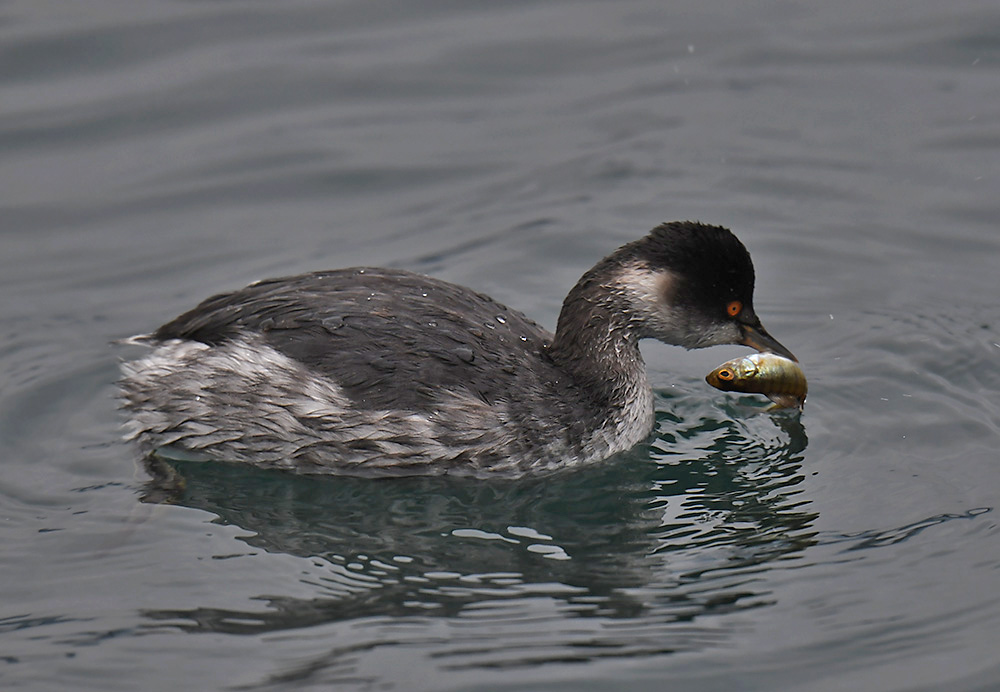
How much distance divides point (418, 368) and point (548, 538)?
3.59 feet

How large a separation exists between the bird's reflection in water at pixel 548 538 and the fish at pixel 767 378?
0.64 ft

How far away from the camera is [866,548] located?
6750mm

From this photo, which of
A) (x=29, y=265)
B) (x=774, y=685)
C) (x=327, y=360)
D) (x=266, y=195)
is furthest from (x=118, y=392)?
(x=774, y=685)

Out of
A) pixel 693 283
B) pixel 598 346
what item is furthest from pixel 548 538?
pixel 693 283

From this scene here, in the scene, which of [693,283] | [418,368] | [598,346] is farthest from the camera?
[598,346]

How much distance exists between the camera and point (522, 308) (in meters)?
9.40

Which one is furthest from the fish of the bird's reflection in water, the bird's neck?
the bird's neck

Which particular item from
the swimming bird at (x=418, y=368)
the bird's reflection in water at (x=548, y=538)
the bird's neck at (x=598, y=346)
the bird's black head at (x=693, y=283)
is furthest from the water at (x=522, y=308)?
the bird's black head at (x=693, y=283)

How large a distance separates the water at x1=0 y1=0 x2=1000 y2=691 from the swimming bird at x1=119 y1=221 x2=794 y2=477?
0.18 metres

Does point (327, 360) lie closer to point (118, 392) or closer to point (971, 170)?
point (118, 392)

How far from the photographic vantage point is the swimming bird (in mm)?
Answer: 7387

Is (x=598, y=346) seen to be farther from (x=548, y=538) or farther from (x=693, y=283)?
(x=548, y=538)

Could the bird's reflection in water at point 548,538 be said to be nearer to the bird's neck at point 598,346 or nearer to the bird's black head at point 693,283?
the bird's neck at point 598,346

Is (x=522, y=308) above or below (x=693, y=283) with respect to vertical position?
below
